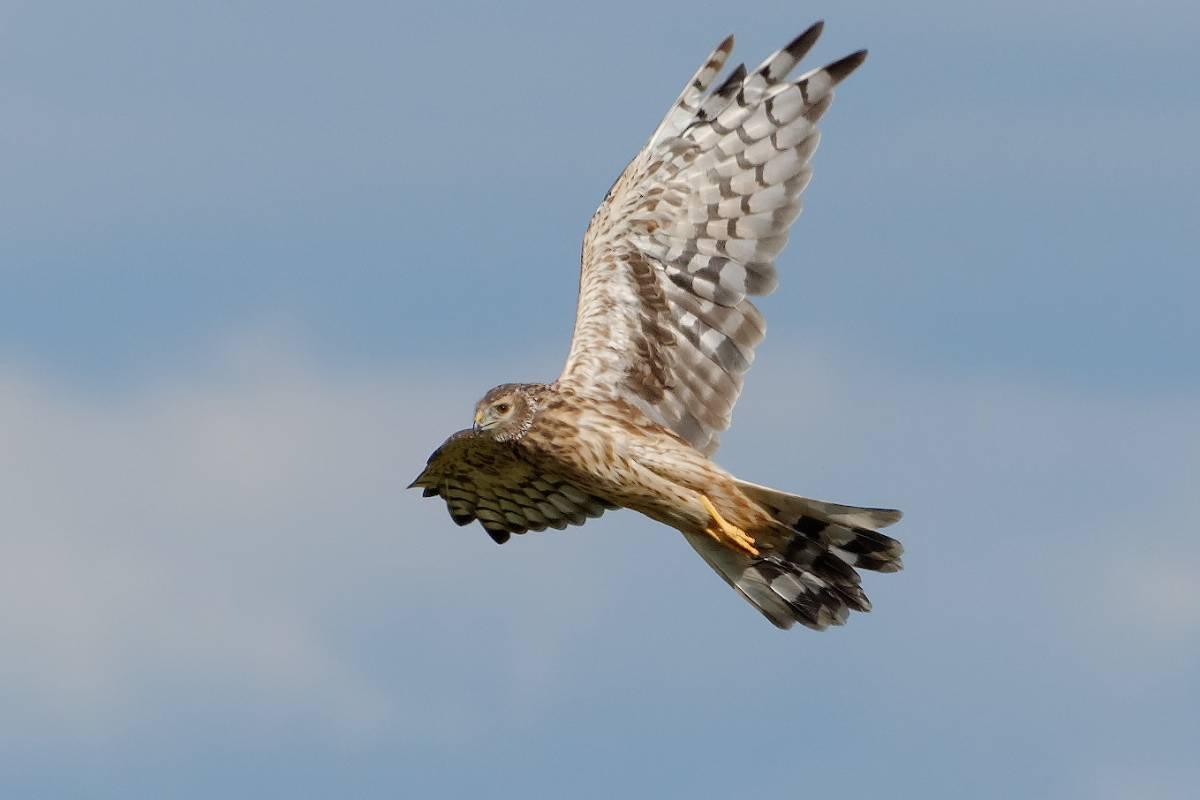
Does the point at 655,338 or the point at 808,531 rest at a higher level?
the point at 655,338

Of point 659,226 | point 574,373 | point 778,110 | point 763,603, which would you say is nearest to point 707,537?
point 763,603

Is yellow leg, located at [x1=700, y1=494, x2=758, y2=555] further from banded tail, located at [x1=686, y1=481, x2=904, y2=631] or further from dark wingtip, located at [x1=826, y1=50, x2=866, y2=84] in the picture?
dark wingtip, located at [x1=826, y1=50, x2=866, y2=84]

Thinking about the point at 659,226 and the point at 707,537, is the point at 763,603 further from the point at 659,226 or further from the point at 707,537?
the point at 659,226

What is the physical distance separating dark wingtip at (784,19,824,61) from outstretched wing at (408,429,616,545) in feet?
10.2

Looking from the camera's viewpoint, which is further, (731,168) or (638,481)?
(731,168)

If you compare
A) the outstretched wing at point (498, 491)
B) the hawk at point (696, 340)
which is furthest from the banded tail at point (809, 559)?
the outstretched wing at point (498, 491)

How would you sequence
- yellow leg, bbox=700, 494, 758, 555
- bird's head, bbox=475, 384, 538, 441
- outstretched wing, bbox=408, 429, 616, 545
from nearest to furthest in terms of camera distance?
yellow leg, bbox=700, 494, 758, 555, bird's head, bbox=475, 384, 538, 441, outstretched wing, bbox=408, 429, 616, 545

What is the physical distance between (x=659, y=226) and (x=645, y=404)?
1154mm

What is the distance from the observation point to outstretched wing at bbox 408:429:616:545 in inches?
453

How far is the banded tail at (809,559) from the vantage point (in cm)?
1081

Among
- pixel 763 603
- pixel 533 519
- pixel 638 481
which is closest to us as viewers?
pixel 638 481

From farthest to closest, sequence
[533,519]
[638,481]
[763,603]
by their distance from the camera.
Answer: [533,519] < [763,603] < [638,481]

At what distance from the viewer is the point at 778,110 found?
1172 cm

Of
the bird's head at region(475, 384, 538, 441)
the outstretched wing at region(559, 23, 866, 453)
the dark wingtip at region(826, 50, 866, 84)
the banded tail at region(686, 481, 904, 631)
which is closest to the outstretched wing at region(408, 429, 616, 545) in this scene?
the bird's head at region(475, 384, 538, 441)
